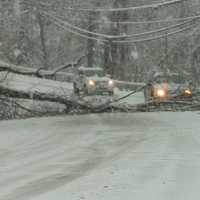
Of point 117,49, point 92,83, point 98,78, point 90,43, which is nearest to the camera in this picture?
point 92,83

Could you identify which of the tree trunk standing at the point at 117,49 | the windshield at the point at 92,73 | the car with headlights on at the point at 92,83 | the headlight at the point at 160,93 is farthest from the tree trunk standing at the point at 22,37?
the headlight at the point at 160,93

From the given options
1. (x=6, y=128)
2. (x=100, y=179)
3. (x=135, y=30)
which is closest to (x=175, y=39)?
(x=135, y=30)

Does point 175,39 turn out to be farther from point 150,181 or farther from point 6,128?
point 150,181

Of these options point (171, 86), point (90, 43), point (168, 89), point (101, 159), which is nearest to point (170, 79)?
point (171, 86)

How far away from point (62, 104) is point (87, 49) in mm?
33661

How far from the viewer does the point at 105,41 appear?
158ft

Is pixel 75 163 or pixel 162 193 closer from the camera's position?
pixel 162 193

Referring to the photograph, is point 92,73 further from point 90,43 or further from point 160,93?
point 90,43

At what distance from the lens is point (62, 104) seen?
27.8 meters

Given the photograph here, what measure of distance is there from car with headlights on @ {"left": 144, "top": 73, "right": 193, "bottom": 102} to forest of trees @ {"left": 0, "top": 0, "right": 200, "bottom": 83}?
13.1 meters

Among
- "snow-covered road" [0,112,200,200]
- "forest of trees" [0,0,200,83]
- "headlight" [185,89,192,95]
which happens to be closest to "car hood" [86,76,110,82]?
"forest of trees" [0,0,200,83]

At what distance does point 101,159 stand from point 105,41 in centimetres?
3405

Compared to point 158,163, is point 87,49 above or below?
above

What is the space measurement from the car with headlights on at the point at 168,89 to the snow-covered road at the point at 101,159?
4.54 meters
